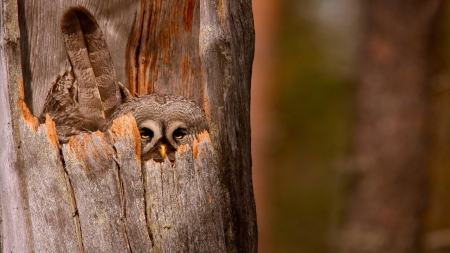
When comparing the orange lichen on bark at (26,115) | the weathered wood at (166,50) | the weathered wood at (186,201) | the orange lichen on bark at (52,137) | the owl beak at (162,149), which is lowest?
the weathered wood at (186,201)

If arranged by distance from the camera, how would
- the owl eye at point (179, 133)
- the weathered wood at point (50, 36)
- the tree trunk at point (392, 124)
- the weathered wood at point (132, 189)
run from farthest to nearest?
the tree trunk at point (392, 124)
the owl eye at point (179, 133)
the weathered wood at point (50, 36)
the weathered wood at point (132, 189)

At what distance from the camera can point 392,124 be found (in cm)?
538

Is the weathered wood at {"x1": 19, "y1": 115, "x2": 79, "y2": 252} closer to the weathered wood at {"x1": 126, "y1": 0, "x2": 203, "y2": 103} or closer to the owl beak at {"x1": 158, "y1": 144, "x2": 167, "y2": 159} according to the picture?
the owl beak at {"x1": 158, "y1": 144, "x2": 167, "y2": 159}

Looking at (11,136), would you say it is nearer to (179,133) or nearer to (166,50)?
(179,133)

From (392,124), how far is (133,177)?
11.7ft

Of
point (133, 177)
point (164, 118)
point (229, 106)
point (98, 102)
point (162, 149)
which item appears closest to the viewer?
point (133, 177)

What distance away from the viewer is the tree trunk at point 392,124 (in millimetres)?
5223

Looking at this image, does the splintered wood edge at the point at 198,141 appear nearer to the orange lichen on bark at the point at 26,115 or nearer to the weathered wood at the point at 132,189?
the weathered wood at the point at 132,189

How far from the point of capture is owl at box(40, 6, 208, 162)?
11.1 feet

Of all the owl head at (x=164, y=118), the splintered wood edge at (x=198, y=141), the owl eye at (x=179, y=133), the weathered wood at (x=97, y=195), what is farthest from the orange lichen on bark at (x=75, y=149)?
the owl eye at (x=179, y=133)

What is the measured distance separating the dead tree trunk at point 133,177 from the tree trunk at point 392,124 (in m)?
2.84

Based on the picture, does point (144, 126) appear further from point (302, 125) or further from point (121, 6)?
point (302, 125)

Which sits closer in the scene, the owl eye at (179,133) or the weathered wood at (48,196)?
the weathered wood at (48,196)

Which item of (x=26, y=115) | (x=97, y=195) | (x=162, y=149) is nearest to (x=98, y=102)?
(x=162, y=149)
